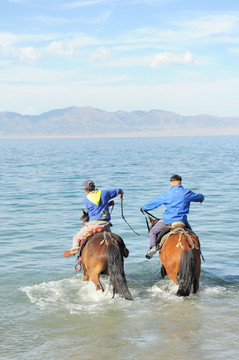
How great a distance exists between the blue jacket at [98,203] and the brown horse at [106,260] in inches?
35.9

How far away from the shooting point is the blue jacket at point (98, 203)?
10930mm

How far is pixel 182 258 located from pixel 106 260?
4.67 feet

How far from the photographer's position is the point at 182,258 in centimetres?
938

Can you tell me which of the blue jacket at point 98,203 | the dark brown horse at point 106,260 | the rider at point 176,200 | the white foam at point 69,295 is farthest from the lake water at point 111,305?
the blue jacket at point 98,203

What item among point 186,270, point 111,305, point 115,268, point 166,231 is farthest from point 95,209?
point 186,270

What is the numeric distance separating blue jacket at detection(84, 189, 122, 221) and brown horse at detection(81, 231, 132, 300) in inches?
35.9

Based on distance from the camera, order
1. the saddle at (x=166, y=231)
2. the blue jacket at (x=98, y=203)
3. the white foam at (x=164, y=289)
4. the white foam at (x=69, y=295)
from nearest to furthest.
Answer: the white foam at (x=69, y=295)
the saddle at (x=166, y=231)
the white foam at (x=164, y=289)
the blue jacket at (x=98, y=203)

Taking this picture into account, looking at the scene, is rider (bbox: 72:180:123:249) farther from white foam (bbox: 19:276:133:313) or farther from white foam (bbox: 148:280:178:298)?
white foam (bbox: 148:280:178:298)

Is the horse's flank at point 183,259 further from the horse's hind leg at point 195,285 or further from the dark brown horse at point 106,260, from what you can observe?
the dark brown horse at point 106,260

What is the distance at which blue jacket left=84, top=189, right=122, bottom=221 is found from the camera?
10.9 m

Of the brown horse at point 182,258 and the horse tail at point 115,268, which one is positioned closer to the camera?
the brown horse at point 182,258

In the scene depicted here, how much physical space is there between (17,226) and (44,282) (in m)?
7.40

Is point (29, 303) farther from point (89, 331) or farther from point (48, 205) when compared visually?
point (48, 205)

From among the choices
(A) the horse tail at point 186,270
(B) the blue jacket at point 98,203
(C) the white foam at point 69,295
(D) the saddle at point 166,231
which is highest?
(B) the blue jacket at point 98,203
